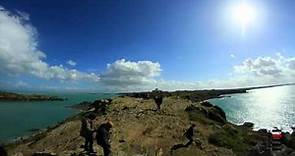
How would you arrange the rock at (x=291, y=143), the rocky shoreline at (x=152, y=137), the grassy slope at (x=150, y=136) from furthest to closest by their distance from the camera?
the rock at (x=291, y=143)
the grassy slope at (x=150, y=136)
the rocky shoreline at (x=152, y=137)

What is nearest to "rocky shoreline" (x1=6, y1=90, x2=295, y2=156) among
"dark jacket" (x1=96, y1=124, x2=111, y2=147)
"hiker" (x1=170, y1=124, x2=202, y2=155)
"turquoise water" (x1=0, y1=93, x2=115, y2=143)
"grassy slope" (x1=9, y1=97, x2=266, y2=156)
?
"grassy slope" (x1=9, y1=97, x2=266, y2=156)

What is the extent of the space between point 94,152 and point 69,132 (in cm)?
901

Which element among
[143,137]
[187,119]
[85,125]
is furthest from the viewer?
[187,119]

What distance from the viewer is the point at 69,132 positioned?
1128 inches

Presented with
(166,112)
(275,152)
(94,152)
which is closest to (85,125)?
(94,152)

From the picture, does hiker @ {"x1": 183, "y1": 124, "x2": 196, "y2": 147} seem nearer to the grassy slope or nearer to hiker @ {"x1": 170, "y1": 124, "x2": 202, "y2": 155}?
hiker @ {"x1": 170, "y1": 124, "x2": 202, "y2": 155}

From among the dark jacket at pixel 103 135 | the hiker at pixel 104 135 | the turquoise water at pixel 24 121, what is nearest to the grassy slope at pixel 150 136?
the hiker at pixel 104 135

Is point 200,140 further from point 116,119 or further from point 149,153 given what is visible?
point 116,119

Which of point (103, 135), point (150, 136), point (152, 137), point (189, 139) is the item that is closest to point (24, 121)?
point (150, 136)

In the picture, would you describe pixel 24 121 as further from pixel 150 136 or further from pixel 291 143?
pixel 291 143

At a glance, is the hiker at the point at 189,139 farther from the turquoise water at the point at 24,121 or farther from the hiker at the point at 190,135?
the turquoise water at the point at 24,121

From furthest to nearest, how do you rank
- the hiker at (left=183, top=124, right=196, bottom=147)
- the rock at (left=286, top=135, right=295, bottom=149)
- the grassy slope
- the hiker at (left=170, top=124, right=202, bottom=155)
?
the rock at (left=286, top=135, right=295, bottom=149) < the hiker at (left=183, top=124, right=196, bottom=147) < the hiker at (left=170, top=124, right=202, bottom=155) < the grassy slope

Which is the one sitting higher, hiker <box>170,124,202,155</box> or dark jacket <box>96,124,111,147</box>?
dark jacket <box>96,124,111,147</box>

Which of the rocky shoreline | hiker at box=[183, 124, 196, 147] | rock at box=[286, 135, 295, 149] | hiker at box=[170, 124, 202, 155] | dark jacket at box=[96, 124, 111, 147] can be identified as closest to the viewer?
dark jacket at box=[96, 124, 111, 147]
